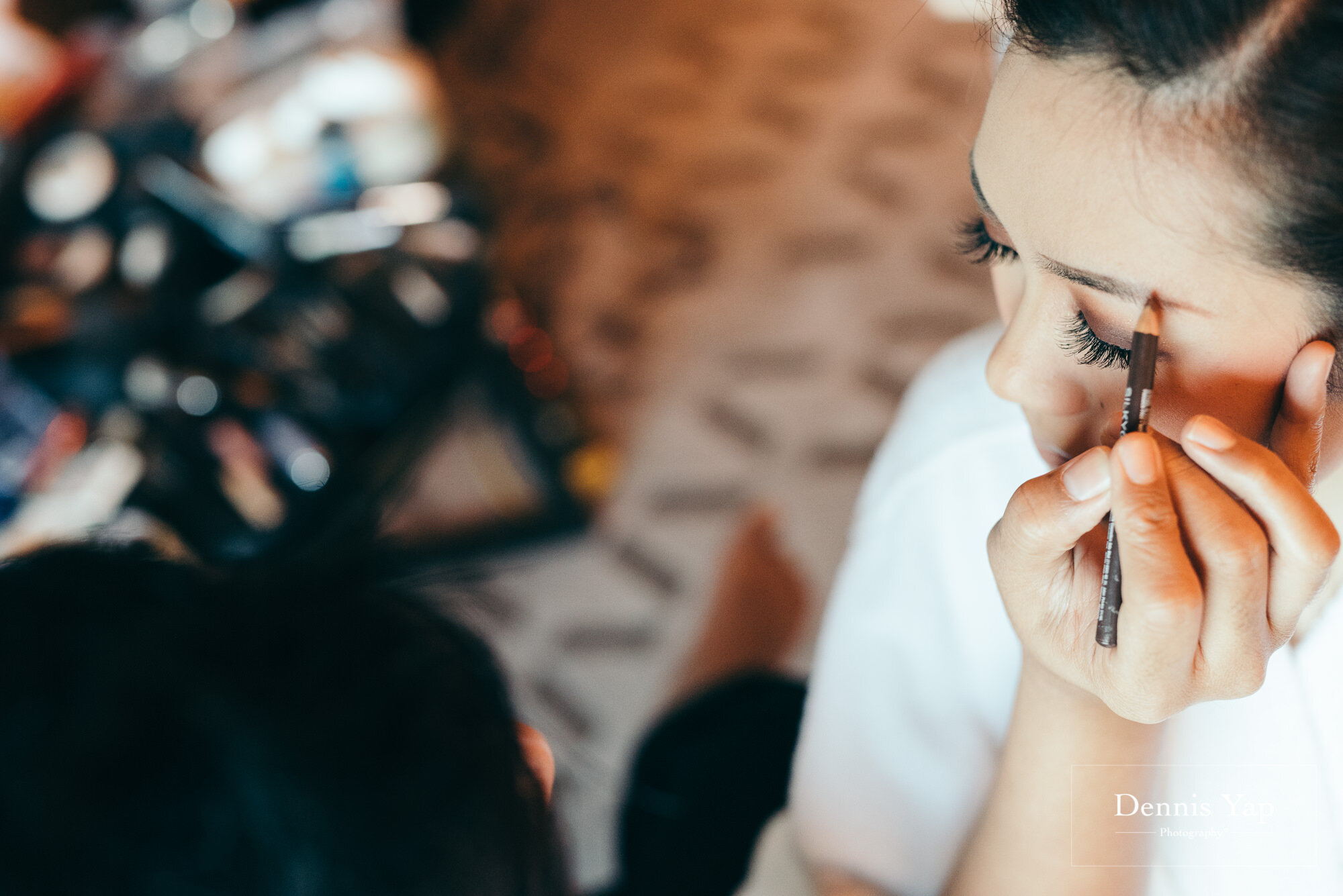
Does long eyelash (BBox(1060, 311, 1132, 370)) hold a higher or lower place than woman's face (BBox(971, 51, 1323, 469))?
lower

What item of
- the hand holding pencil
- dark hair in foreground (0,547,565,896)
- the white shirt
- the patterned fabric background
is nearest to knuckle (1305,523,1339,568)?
the hand holding pencil

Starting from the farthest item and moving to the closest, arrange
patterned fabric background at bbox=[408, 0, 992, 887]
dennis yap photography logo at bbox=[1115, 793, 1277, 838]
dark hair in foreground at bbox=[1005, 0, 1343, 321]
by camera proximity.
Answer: patterned fabric background at bbox=[408, 0, 992, 887]
dennis yap photography logo at bbox=[1115, 793, 1277, 838]
dark hair in foreground at bbox=[1005, 0, 1343, 321]

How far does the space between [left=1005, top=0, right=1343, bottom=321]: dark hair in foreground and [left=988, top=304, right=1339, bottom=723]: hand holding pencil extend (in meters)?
0.07

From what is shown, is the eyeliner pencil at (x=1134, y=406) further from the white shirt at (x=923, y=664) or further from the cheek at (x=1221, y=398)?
the white shirt at (x=923, y=664)

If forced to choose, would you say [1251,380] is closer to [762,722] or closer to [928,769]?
[928,769]

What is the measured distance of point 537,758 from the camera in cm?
55

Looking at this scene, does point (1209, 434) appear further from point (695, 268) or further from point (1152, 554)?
point (695, 268)

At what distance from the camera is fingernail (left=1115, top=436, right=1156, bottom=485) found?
39 centimetres

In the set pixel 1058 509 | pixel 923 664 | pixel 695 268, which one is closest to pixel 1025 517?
pixel 1058 509

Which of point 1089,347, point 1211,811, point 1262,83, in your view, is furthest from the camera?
point 1211,811

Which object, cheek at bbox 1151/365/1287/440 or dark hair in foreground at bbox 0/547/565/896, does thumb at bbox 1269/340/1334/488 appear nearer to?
cheek at bbox 1151/365/1287/440

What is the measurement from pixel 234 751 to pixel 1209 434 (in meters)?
0.46

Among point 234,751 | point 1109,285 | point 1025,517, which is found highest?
point 1109,285

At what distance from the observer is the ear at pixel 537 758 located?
516 millimetres
